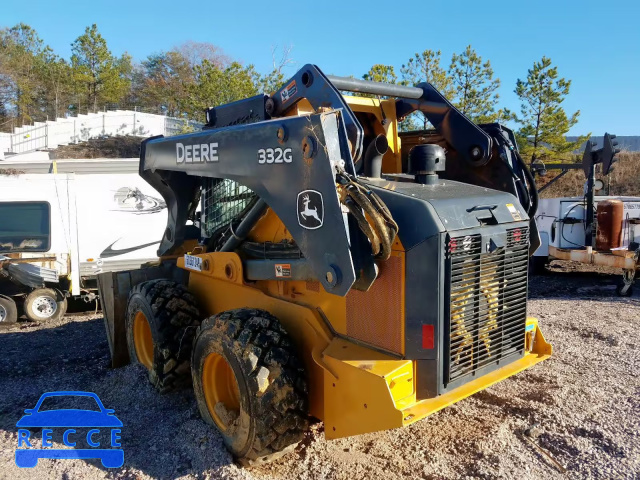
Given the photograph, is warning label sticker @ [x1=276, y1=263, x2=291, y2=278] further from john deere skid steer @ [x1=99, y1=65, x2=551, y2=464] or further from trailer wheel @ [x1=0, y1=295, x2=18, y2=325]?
trailer wheel @ [x1=0, y1=295, x2=18, y2=325]

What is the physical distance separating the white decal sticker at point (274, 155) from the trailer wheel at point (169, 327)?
5.95ft

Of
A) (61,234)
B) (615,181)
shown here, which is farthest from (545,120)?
(61,234)

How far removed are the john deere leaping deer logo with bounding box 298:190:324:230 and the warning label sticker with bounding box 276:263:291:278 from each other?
0.52m

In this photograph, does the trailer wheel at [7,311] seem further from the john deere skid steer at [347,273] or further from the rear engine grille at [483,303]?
the rear engine grille at [483,303]

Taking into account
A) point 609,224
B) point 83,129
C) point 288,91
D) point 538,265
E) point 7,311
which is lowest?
point 7,311

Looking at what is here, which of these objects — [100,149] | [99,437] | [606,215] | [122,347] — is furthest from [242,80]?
[99,437]

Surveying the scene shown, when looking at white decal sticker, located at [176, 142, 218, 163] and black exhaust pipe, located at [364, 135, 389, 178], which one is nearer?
black exhaust pipe, located at [364, 135, 389, 178]

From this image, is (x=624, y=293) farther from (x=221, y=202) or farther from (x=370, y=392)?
(x=370, y=392)

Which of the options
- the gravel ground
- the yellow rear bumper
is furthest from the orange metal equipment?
the yellow rear bumper

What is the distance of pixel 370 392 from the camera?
2814mm

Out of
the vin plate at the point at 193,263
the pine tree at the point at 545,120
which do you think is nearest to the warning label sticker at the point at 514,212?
the vin plate at the point at 193,263

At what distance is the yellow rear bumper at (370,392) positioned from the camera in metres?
2.76

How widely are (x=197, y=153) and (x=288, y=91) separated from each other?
861 millimetres

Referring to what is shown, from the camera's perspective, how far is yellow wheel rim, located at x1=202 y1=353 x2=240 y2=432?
144 inches
